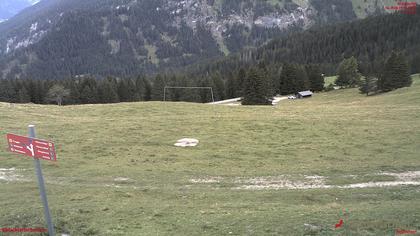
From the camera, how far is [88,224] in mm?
15969

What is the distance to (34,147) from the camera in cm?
1156

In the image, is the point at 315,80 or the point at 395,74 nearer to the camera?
the point at 395,74

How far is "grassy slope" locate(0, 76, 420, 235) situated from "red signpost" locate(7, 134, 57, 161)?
4.93 meters

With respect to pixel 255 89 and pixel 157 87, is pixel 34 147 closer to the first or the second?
pixel 255 89

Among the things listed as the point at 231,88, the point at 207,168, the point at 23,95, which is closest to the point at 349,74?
the point at 231,88

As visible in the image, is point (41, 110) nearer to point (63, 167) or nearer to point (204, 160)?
point (63, 167)

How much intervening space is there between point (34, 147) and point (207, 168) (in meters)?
17.5

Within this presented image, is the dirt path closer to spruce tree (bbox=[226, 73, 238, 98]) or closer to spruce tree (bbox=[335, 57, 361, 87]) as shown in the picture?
→ spruce tree (bbox=[226, 73, 238, 98])

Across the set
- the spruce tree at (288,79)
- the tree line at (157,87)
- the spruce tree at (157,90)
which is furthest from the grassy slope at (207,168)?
the spruce tree at (288,79)

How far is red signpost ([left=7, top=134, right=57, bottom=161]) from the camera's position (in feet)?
37.6

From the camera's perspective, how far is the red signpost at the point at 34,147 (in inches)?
452

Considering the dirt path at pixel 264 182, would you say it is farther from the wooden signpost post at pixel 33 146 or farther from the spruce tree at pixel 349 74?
the spruce tree at pixel 349 74

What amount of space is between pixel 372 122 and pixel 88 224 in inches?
1452

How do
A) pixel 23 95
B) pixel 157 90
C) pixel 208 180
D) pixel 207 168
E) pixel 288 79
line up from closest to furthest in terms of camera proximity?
pixel 208 180 < pixel 207 168 < pixel 23 95 < pixel 157 90 < pixel 288 79
